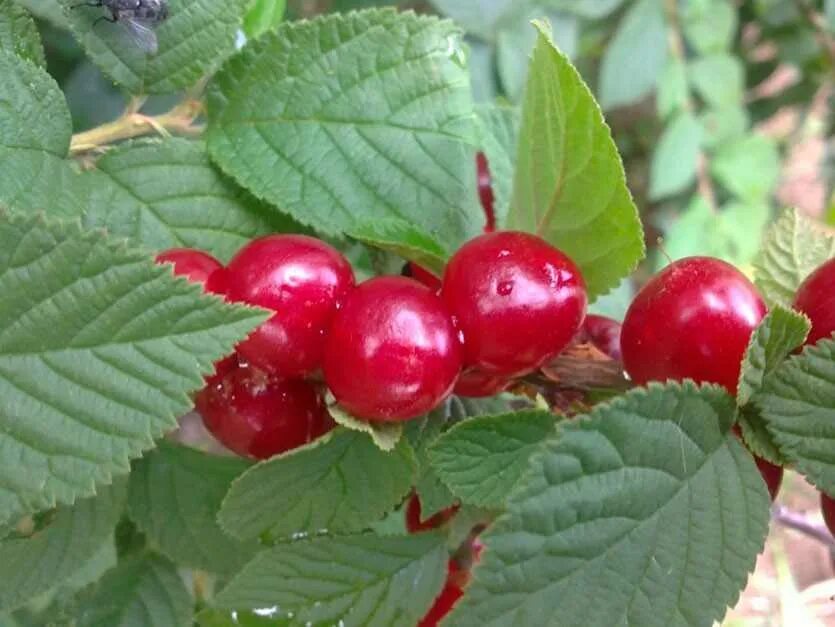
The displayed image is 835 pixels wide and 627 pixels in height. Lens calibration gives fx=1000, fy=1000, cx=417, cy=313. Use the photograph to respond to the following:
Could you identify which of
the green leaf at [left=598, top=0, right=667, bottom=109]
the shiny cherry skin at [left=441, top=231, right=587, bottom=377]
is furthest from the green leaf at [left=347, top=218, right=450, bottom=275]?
the green leaf at [left=598, top=0, right=667, bottom=109]

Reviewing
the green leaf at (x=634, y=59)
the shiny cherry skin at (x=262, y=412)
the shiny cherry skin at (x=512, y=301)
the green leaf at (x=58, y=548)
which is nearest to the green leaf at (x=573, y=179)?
the shiny cherry skin at (x=512, y=301)

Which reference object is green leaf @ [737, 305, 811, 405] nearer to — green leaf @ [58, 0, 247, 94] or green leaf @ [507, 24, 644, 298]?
green leaf @ [507, 24, 644, 298]

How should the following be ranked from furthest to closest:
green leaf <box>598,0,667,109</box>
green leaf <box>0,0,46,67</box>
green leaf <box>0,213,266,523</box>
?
green leaf <box>598,0,667,109</box> < green leaf <box>0,0,46,67</box> < green leaf <box>0,213,266,523</box>

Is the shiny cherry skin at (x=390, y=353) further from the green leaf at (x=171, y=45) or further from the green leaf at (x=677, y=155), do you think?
the green leaf at (x=677, y=155)

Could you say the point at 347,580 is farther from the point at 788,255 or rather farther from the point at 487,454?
the point at 788,255

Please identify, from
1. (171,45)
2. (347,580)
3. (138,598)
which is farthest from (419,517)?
(171,45)

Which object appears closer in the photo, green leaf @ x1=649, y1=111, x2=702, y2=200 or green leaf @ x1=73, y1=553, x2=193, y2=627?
green leaf @ x1=73, y1=553, x2=193, y2=627

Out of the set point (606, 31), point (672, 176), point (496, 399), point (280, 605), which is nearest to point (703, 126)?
point (672, 176)

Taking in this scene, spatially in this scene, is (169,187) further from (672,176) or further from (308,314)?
(672,176)
